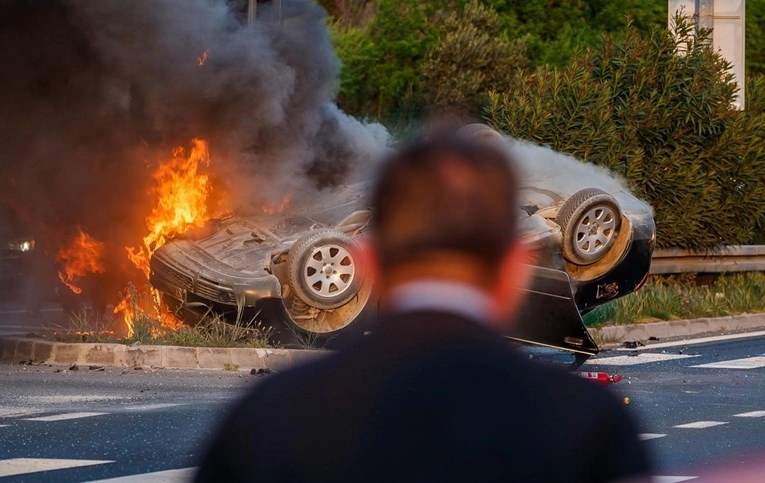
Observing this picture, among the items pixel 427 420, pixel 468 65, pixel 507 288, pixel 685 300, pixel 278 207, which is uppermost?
pixel 507 288

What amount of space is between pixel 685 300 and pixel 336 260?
6015mm

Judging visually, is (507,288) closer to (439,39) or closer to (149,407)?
(149,407)

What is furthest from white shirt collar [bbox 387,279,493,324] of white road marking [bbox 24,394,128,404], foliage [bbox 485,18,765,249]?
foliage [bbox 485,18,765,249]

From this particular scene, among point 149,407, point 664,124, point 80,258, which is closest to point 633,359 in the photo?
point 149,407

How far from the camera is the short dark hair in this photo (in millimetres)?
2084

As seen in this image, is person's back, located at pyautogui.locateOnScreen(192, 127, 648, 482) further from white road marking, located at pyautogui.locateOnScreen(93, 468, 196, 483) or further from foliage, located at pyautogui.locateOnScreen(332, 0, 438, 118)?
foliage, located at pyautogui.locateOnScreen(332, 0, 438, 118)

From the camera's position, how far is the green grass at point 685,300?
15523mm

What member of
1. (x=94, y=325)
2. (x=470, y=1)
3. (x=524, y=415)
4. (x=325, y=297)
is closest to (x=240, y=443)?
(x=524, y=415)

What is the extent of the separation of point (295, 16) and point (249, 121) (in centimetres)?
196

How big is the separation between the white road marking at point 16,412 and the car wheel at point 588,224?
427 cm

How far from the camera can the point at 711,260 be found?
61.7 feet

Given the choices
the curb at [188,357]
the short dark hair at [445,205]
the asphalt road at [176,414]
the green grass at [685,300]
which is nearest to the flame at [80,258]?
the curb at [188,357]

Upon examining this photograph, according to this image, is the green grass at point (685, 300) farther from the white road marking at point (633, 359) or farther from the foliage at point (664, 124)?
the white road marking at point (633, 359)

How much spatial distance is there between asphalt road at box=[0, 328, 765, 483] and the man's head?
414 centimetres
